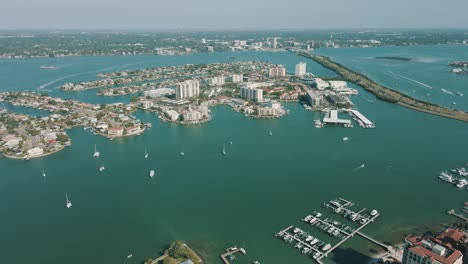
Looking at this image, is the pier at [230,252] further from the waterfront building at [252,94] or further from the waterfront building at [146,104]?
the waterfront building at [252,94]

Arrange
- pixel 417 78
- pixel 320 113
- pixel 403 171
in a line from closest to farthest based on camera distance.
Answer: pixel 403 171 → pixel 320 113 → pixel 417 78

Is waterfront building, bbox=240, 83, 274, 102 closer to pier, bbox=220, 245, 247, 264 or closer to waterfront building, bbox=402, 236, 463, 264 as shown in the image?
pier, bbox=220, 245, 247, 264

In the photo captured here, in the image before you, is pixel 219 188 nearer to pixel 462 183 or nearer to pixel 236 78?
pixel 462 183

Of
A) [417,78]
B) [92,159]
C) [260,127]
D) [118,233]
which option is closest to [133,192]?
[118,233]

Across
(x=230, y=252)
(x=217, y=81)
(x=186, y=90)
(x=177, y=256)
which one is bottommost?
(x=230, y=252)

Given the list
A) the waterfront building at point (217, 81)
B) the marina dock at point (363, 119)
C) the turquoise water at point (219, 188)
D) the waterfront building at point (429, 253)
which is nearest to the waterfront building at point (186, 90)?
the waterfront building at point (217, 81)

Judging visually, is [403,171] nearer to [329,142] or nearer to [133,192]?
[329,142]

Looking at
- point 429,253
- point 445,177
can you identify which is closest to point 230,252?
point 429,253
